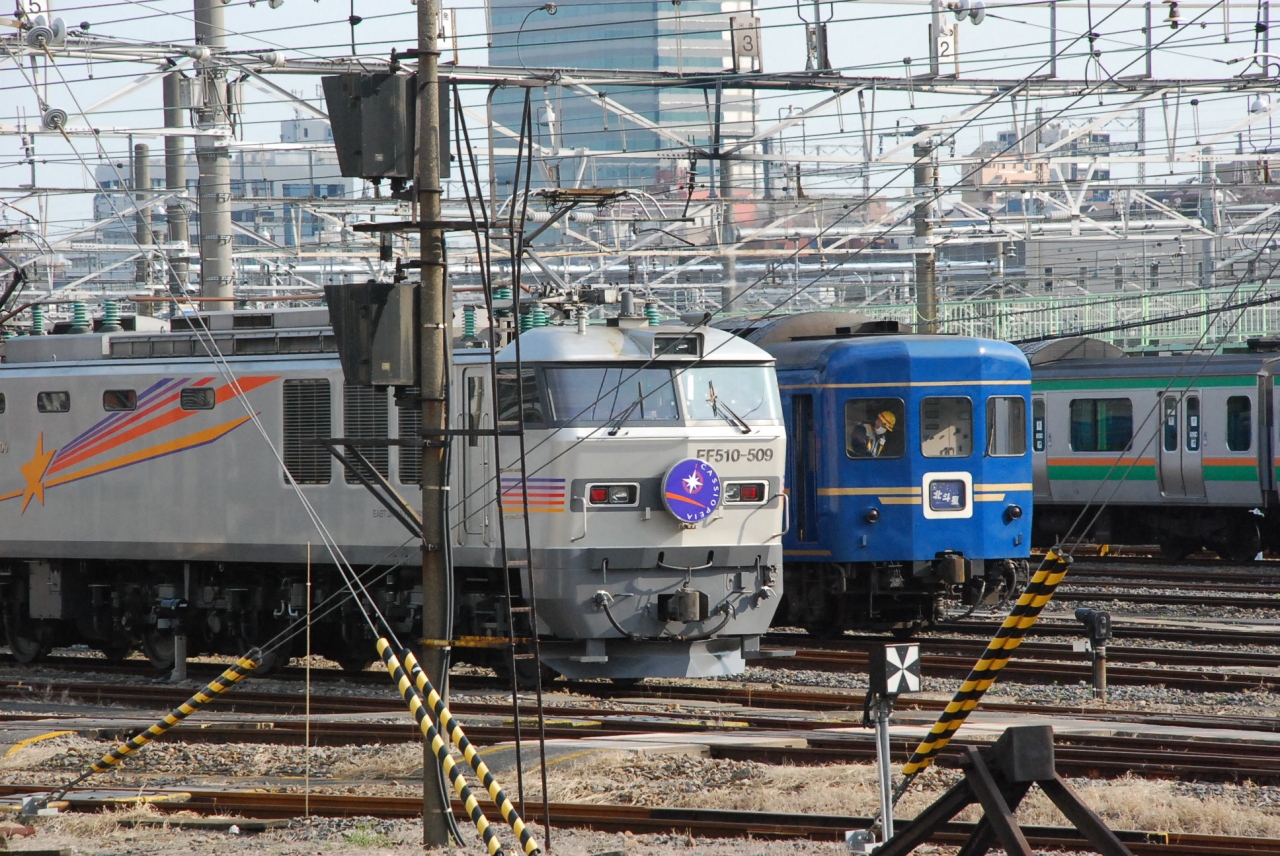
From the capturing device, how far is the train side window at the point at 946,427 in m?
17.0

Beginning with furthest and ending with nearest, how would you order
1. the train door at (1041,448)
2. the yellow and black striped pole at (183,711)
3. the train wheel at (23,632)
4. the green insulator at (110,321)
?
the train door at (1041,448) < the train wheel at (23,632) < the green insulator at (110,321) < the yellow and black striped pole at (183,711)

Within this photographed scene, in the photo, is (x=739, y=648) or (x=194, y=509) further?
(x=194, y=509)

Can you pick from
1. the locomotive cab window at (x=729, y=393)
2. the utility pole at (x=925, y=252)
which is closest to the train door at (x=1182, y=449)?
the utility pole at (x=925, y=252)

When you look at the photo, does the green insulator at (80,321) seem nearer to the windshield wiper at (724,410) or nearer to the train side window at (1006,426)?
the windshield wiper at (724,410)

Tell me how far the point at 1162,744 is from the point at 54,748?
25.4 ft

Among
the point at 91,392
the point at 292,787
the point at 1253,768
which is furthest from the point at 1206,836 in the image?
the point at 91,392

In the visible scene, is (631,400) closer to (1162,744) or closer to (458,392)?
(458,392)

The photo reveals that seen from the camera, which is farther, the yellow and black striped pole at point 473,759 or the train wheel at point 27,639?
the train wheel at point 27,639

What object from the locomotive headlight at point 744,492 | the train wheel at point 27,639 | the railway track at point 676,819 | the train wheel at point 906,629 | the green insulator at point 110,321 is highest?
the green insulator at point 110,321

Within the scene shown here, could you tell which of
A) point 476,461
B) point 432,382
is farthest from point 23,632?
point 432,382

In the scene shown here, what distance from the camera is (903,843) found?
629cm

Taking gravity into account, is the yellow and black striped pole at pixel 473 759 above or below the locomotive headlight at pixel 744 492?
below

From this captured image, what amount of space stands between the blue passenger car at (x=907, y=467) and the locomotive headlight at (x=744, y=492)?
3.40 meters

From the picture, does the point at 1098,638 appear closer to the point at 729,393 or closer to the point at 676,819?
the point at 729,393
